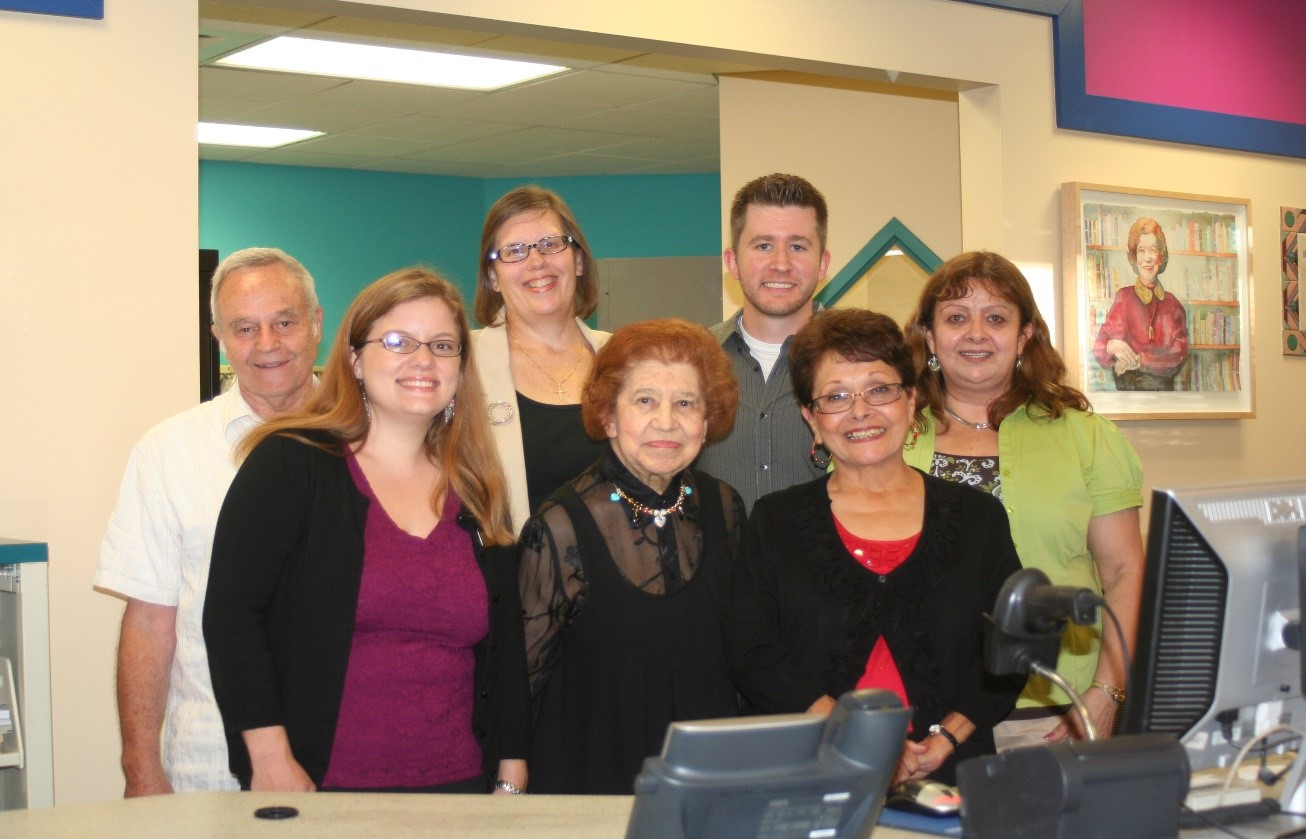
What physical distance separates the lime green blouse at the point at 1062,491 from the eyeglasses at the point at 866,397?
358 mm

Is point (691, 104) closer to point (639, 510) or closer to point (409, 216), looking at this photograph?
point (409, 216)

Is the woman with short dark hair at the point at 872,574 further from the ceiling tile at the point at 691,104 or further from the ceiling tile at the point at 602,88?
the ceiling tile at the point at 691,104

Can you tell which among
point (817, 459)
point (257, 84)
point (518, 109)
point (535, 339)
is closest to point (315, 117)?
point (257, 84)

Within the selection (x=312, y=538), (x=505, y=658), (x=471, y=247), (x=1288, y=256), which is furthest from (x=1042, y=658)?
(x=471, y=247)

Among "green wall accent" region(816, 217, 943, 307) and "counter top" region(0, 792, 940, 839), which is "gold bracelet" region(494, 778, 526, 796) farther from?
"green wall accent" region(816, 217, 943, 307)

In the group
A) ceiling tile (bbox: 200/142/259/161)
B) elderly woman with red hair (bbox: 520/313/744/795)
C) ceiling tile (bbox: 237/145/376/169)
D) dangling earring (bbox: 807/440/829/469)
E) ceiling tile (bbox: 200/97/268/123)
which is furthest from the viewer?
ceiling tile (bbox: 237/145/376/169)

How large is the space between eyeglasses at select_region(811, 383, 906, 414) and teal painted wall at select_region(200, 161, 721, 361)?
22.3 ft

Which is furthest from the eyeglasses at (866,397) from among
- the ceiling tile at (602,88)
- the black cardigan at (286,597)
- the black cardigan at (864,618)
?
the ceiling tile at (602,88)

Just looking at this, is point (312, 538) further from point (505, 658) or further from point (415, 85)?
point (415, 85)

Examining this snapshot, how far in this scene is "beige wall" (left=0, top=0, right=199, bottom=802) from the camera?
302 centimetres

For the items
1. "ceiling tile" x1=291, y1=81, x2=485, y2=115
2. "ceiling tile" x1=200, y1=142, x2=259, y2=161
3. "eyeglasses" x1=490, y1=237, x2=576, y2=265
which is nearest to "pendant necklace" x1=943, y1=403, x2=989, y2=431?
"eyeglasses" x1=490, y1=237, x2=576, y2=265

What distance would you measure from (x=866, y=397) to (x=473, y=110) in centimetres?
548

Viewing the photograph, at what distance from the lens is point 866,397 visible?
2.54 m

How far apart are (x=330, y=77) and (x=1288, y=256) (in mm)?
4622
